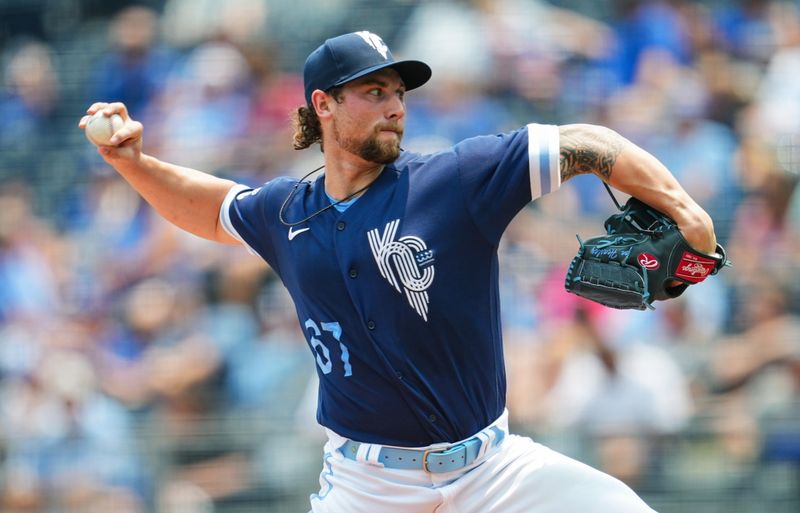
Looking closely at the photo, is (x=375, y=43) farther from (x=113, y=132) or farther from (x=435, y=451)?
(x=435, y=451)

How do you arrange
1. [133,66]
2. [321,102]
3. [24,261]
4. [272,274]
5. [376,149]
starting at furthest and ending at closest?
1. [133,66]
2. [24,261]
3. [272,274]
4. [321,102]
5. [376,149]

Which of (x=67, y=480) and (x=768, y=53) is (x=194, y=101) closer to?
(x=67, y=480)

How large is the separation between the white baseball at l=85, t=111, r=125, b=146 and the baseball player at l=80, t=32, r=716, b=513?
743 millimetres

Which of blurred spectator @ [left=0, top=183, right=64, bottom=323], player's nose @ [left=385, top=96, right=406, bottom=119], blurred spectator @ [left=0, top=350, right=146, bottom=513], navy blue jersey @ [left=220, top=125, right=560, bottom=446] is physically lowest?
blurred spectator @ [left=0, top=350, right=146, bottom=513]

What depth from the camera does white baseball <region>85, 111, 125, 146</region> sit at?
410cm

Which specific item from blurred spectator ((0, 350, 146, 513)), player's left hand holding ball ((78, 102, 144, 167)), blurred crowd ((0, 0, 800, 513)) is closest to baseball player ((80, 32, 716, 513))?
player's left hand holding ball ((78, 102, 144, 167))

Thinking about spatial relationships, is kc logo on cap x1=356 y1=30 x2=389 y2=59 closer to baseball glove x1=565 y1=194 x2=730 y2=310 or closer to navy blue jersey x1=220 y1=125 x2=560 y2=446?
navy blue jersey x1=220 y1=125 x2=560 y2=446

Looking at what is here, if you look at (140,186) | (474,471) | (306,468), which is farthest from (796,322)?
(140,186)

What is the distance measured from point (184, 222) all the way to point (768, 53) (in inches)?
180

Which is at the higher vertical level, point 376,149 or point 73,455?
point 376,149

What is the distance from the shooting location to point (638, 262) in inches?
141

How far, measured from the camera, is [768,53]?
741 cm

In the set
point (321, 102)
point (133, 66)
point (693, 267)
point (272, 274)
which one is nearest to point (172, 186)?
point (321, 102)

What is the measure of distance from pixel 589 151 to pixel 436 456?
1.07 metres
